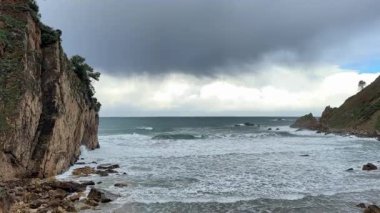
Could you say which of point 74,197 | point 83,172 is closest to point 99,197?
point 74,197

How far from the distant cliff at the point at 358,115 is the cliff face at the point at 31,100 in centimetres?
4770

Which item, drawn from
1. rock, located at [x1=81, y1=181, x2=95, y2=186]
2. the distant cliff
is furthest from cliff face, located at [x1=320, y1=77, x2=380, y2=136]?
rock, located at [x1=81, y1=181, x2=95, y2=186]

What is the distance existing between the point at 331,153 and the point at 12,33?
2938 cm

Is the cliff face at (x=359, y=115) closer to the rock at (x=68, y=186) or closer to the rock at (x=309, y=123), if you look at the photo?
the rock at (x=309, y=123)

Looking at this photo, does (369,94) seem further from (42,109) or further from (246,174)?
(42,109)

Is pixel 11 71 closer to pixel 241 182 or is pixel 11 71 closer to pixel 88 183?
pixel 88 183

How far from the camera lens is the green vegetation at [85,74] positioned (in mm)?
37719

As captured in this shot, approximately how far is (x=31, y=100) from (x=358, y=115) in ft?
216

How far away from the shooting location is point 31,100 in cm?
2248

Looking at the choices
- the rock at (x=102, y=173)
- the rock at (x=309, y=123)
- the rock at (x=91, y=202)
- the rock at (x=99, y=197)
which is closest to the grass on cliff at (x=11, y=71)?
the rock at (x=99, y=197)

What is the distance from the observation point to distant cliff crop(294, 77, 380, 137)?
2575 inches

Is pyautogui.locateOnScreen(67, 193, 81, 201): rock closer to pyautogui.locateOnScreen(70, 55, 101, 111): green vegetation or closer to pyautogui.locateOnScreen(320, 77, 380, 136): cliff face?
pyautogui.locateOnScreen(70, 55, 101, 111): green vegetation

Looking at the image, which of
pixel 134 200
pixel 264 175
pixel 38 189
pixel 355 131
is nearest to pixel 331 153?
pixel 264 175

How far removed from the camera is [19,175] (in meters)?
21.4
